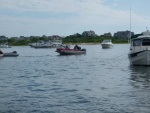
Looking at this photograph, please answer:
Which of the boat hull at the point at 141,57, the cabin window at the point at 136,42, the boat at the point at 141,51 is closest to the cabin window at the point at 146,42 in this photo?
the boat at the point at 141,51

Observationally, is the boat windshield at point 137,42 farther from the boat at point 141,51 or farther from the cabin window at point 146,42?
the cabin window at point 146,42

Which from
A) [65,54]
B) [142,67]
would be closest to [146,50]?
[142,67]

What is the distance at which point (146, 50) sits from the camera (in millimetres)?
39344

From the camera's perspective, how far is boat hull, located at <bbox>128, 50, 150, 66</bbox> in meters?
39.7

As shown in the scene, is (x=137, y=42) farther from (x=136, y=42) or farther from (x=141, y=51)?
(x=141, y=51)

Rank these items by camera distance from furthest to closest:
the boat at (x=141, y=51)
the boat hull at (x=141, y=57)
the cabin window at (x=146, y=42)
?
1. the cabin window at (x=146, y=42)
2. the boat at (x=141, y=51)
3. the boat hull at (x=141, y=57)

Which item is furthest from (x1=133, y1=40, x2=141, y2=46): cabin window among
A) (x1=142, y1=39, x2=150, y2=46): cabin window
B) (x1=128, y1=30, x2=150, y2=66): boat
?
(x1=142, y1=39, x2=150, y2=46): cabin window

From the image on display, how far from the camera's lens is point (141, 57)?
40.6m

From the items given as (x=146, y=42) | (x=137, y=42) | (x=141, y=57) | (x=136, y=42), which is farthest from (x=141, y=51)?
(x=136, y=42)

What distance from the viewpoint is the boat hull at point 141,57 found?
3972 centimetres

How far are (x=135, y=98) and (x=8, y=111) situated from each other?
22.9ft

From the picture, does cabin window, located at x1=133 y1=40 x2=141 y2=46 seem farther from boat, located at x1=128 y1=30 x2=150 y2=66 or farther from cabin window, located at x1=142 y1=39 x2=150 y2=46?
cabin window, located at x1=142 y1=39 x2=150 y2=46

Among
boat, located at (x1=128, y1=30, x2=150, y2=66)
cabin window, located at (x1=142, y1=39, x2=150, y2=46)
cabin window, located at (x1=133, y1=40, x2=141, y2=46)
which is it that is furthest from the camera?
cabin window, located at (x1=133, y1=40, x2=141, y2=46)

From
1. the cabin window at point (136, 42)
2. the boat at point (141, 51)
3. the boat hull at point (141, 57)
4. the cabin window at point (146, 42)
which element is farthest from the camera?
the cabin window at point (136, 42)
